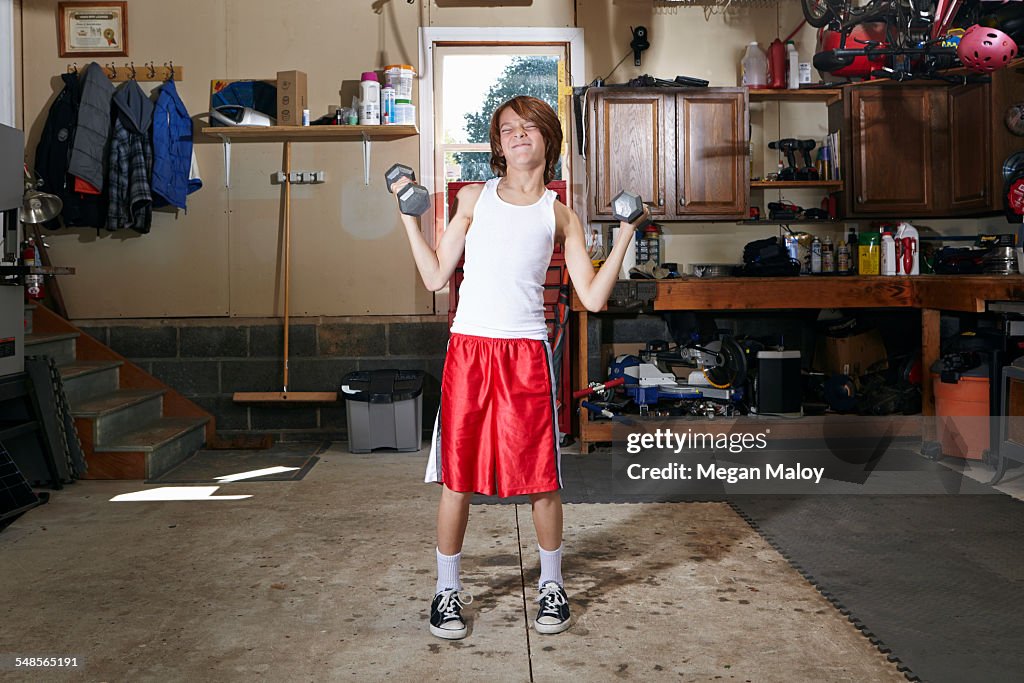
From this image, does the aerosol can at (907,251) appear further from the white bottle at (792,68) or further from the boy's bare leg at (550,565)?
the boy's bare leg at (550,565)

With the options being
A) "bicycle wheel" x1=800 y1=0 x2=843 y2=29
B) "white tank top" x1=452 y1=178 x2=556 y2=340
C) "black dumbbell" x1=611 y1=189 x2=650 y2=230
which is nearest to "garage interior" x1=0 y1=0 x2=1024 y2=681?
"bicycle wheel" x1=800 y1=0 x2=843 y2=29

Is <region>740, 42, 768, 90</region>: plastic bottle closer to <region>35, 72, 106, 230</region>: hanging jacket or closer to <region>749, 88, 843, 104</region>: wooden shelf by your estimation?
<region>749, 88, 843, 104</region>: wooden shelf

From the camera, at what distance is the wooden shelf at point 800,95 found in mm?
5234

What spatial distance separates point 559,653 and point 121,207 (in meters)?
3.94

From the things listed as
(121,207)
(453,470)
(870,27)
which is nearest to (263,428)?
(121,207)

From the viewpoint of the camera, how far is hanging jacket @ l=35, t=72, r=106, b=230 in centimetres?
513

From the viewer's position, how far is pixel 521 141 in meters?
2.33

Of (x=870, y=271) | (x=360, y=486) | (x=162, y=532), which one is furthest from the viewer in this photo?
(x=870, y=271)

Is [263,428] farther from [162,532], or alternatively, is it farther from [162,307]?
[162,532]

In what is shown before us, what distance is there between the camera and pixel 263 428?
5.45 meters

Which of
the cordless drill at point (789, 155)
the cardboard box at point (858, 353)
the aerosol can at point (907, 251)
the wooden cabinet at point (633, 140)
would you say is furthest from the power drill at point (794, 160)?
the cardboard box at point (858, 353)

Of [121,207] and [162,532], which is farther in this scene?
[121,207]

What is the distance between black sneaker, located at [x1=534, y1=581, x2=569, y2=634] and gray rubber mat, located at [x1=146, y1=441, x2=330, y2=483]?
222cm

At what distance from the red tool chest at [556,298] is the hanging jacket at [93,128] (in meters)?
1.92
